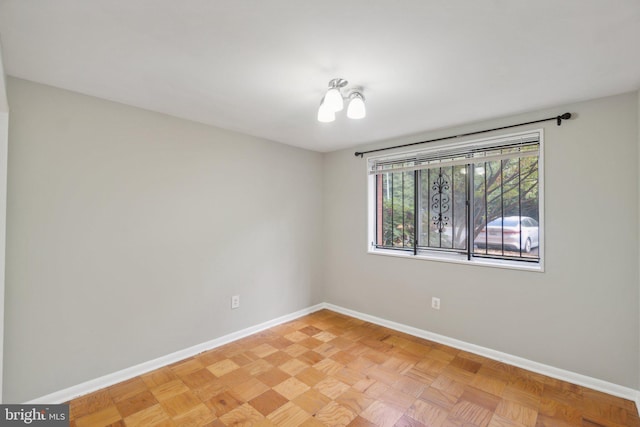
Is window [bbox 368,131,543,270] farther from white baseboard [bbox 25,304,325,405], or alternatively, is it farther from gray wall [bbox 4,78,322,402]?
white baseboard [bbox 25,304,325,405]

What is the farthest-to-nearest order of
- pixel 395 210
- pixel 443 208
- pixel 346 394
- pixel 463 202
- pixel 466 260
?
pixel 395 210, pixel 443 208, pixel 463 202, pixel 466 260, pixel 346 394

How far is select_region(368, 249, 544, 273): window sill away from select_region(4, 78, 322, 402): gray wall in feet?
4.61

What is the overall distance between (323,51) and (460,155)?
1.94m

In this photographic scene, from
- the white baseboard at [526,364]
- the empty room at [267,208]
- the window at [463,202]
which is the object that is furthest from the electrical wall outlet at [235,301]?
the window at [463,202]

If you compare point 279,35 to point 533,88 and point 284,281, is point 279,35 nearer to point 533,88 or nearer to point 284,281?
point 533,88

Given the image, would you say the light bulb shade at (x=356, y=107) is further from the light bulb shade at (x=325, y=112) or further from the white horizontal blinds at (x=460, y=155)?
the white horizontal blinds at (x=460, y=155)

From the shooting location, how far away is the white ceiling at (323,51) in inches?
51.4

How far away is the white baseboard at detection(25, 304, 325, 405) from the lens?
6.78 ft

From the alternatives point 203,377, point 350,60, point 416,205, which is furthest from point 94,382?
point 416,205

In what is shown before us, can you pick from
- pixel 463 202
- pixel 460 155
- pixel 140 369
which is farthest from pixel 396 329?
pixel 140 369

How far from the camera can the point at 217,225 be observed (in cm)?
296

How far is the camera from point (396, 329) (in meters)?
3.36

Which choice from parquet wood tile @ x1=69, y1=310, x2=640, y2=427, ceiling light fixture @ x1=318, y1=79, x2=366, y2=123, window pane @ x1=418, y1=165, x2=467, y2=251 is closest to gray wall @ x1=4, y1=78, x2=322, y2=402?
parquet wood tile @ x1=69, y1=310, x2=640, y2=427

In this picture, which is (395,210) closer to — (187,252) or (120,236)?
(187,252)
